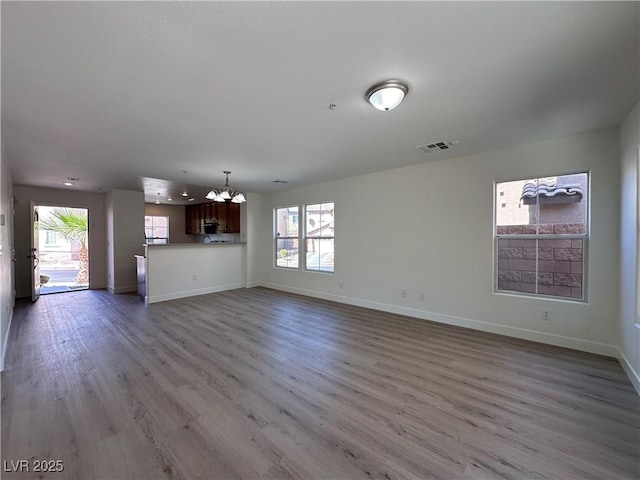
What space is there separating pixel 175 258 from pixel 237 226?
262 centimetres

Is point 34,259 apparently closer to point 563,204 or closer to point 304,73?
point 304,73

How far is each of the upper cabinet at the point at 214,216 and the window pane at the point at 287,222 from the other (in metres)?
1.91

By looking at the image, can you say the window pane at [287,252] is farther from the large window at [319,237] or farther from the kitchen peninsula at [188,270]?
the kitchen peninsula at [188,270]

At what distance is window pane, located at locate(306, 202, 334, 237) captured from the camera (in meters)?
5.79

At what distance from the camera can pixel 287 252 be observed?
22.1 ft

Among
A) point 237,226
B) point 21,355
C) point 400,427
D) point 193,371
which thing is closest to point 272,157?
point 193,371

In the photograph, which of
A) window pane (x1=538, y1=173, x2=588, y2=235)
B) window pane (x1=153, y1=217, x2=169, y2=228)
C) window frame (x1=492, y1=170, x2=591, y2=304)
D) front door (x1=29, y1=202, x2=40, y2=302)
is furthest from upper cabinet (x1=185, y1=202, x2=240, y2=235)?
window pane (x1=538, y1=173, x2=588, y2=235)

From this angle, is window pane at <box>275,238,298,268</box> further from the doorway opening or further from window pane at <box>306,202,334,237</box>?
the doorway opening

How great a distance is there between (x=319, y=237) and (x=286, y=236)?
1101 millimetres

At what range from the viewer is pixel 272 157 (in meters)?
3.90

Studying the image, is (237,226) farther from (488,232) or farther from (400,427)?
(400,427)

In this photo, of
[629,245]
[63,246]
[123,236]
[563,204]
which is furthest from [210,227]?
[629,245]

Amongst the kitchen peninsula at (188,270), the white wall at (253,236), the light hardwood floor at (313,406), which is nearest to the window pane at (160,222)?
the kitchen peninsula at (188,270)

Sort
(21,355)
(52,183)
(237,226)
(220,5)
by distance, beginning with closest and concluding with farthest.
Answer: (220,5) < (21,355) < (52,183) < (237,226)
